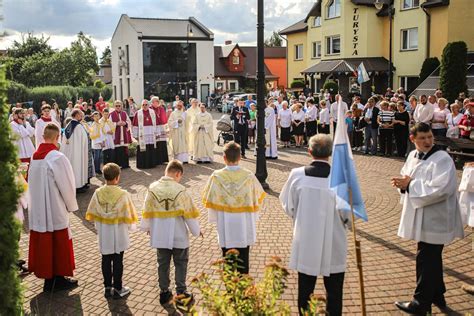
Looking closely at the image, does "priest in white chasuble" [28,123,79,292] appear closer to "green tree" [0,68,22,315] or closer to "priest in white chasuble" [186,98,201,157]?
"green tree" [0,68,22,315]

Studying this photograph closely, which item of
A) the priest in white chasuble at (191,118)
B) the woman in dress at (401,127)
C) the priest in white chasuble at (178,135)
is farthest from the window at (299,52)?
the priest in white chasuble at (178,135)

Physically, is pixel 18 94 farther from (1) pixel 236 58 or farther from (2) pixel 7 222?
(2) pixel 7 222

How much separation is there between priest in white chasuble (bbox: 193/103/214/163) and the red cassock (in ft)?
31.6

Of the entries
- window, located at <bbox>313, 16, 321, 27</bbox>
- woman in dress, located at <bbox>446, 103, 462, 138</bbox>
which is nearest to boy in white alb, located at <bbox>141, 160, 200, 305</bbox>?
woman in dress, located at <bbox>446, 103, 462, 138</bbox>

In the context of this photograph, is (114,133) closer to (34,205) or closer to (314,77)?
(34,205)

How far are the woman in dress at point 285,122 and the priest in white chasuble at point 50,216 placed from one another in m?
13.5

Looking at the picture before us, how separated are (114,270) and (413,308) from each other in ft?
12.2

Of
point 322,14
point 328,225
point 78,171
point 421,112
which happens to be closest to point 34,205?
point 328,225

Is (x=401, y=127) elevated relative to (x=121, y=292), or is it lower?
elevated

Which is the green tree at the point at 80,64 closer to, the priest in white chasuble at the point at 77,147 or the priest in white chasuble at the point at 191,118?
the priest in white chasuble at the point at 191,118

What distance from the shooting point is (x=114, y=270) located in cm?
593

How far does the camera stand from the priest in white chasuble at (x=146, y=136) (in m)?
14.9

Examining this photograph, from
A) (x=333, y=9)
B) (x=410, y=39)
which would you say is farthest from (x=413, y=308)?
(x=333, y=9)

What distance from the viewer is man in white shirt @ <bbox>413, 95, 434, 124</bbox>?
1491 centimetres
